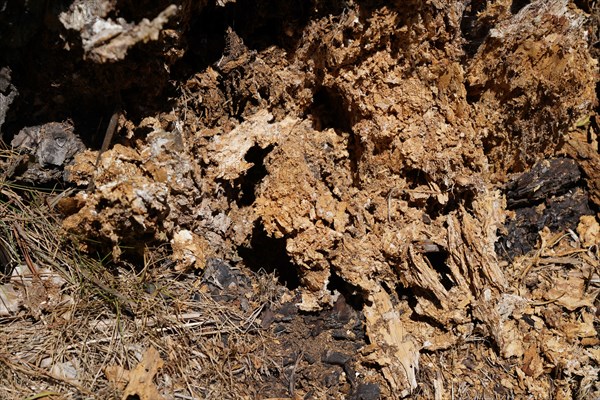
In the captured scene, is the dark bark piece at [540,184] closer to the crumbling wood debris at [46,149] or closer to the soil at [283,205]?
the soil at [283,205]

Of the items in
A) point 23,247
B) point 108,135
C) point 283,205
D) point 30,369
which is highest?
point 108,135

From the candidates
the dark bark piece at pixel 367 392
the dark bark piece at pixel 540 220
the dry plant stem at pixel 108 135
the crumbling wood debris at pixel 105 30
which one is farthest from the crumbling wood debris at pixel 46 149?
the dark bark piece at pixel 540 220

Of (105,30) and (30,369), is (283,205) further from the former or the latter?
(30,369)

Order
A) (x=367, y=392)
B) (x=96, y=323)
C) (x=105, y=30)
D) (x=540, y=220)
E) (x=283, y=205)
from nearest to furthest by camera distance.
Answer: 1. (x=105, y=30)
2. (x=96, y=323)
3. (x=367, y=392)
4. (x=283, y=205)
5. (x=540, y=220)

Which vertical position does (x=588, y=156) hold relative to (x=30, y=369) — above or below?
above

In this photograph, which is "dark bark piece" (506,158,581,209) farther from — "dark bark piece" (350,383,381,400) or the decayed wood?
"dark bark piece" (350,383,381,400)

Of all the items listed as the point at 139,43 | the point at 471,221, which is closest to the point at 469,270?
the point at 471,221

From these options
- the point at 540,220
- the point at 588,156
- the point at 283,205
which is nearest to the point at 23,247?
the point at 283,205
